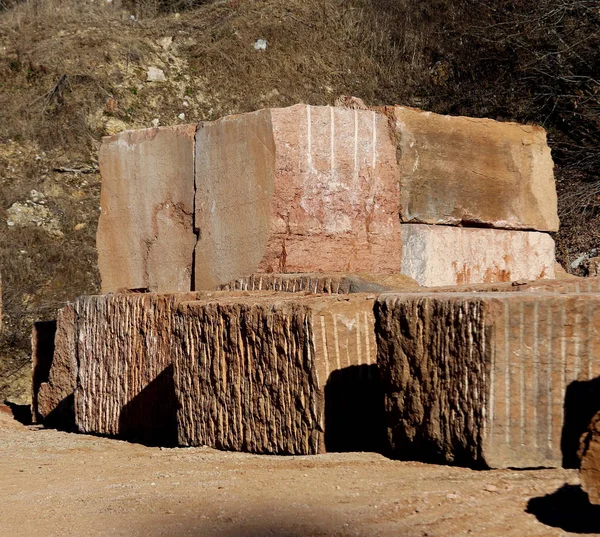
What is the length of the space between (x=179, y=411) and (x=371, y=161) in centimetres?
198

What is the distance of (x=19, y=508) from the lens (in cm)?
318

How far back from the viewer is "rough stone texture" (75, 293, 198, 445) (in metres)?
4.79

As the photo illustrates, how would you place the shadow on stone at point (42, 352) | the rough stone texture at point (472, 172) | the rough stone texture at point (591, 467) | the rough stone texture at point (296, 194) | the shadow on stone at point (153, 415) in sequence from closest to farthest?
the rough stone texture at point (591, 467)
the shadow on stone at point (153, 415)
the rough stone texture at point (296, 194)
the rough stone texture at point (472, 172)
the shadow on stone at point (42, 352)

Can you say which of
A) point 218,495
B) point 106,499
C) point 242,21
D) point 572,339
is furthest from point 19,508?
point 242,21

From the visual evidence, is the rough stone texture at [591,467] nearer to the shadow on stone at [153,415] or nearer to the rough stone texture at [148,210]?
the shadow on stone at [153,415]

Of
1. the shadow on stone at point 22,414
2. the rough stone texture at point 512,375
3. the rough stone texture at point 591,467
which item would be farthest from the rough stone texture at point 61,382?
the rough stone texture at point 591,467

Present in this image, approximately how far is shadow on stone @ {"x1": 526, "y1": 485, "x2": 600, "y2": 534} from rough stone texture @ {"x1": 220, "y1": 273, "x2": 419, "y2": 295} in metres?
1.79

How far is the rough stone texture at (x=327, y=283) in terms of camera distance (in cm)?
453

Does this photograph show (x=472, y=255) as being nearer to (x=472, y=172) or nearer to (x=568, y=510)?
(x=472, y=172)

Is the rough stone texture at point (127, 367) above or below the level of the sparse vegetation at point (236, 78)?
below

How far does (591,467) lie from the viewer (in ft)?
7.51

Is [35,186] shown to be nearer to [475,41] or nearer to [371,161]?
[475,41]

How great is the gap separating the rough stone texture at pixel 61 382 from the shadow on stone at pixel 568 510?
12.1ft

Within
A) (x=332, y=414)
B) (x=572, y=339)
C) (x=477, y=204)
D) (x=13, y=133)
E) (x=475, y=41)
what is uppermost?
(x=475, y=41)
